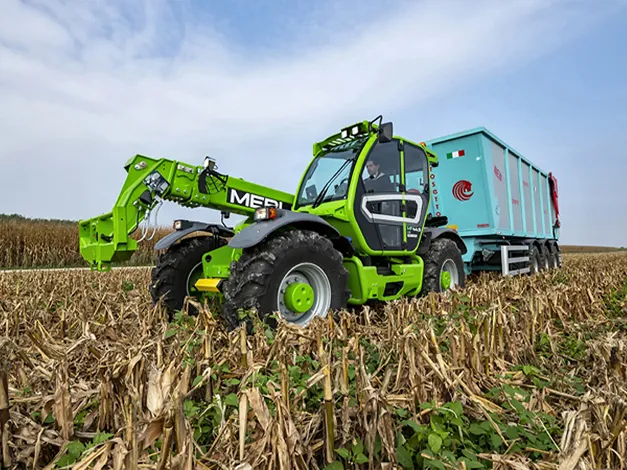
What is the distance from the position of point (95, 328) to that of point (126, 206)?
3.84 ft

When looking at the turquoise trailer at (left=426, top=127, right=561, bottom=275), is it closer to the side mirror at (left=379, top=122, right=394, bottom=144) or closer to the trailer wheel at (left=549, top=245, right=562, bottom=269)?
the trailer wheel at (left=549, top=245, right=562, bottom=269)

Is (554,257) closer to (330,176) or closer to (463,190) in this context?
(463,190)

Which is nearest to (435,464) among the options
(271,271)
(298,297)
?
(271,271)

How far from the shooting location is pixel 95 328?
3.58 meters

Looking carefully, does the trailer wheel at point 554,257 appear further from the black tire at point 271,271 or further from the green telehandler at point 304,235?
the black tire at point 271,271

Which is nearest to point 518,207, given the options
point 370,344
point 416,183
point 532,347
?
point 416,183

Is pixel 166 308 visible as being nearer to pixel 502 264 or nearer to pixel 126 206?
pixel 126 206

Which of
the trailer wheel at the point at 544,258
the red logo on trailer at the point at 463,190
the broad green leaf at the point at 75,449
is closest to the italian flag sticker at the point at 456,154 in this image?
the red logo on trailer at the point at 463,190

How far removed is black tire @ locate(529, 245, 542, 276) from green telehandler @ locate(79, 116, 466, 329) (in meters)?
4.98

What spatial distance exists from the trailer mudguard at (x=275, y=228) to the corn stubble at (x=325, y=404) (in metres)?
0.74

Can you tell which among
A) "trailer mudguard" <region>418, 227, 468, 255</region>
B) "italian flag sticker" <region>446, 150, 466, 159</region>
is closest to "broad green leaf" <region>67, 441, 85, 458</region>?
"trailer mudguard" <region>418, 227, 468, 255</region>

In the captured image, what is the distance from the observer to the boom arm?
3896mm

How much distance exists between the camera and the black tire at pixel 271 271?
3.38 meters

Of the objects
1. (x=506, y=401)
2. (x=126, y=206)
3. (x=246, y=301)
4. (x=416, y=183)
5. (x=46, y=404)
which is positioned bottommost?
(x=506, y=401)
